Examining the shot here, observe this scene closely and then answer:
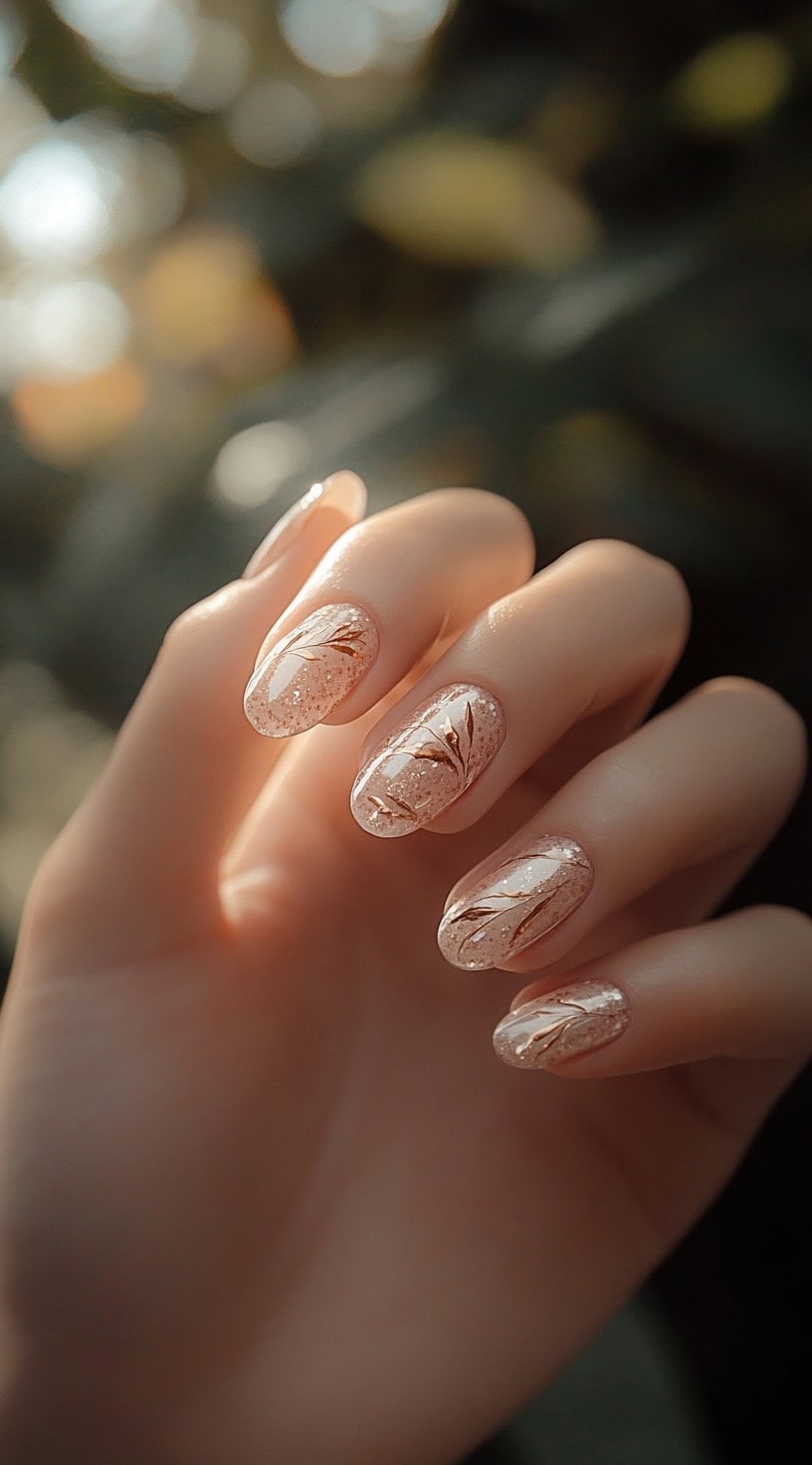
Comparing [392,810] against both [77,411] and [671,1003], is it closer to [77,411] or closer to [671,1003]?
[671,1003]

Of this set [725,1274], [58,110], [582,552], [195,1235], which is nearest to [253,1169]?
[195,1235]

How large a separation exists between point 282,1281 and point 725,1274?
0.43 meters

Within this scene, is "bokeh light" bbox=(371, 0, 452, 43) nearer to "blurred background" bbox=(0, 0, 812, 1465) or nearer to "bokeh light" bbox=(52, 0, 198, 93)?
"blurred background" bbox=(0, 0, 812, 1465)

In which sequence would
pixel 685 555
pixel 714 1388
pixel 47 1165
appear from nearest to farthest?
pixel 47 1165 < pixel 685 555 < pixel 714 1388

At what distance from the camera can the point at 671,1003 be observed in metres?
0.47

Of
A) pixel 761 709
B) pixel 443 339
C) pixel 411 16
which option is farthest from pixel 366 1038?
pixel 411 16

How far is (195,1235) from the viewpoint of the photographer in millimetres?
533

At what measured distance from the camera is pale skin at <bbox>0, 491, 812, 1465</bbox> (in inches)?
18.9

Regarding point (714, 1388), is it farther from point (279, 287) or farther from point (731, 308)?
point (279, 287)

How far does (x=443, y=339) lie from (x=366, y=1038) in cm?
49

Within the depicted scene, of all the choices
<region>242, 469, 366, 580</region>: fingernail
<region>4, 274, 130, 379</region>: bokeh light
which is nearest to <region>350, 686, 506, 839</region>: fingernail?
<region>242, 469, 366, 580</region>: fingernail

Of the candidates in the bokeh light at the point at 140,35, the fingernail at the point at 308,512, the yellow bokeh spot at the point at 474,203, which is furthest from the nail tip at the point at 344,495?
the bokeh light at the point at 140,35

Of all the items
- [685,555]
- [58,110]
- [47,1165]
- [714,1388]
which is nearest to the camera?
[47,1165]

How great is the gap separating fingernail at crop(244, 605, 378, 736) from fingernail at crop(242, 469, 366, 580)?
70 millimetres
